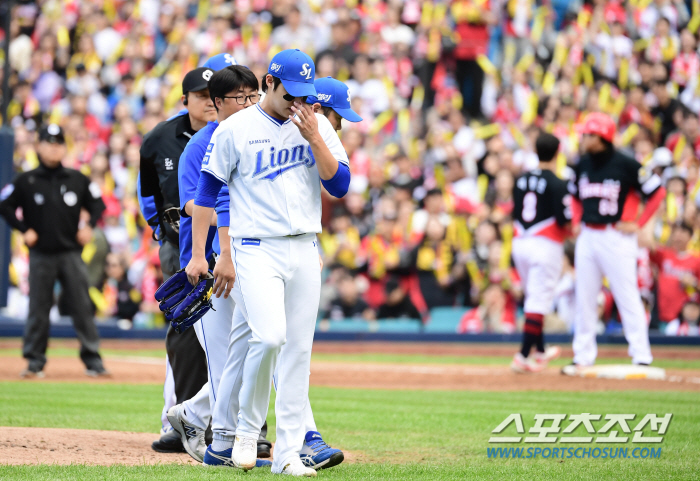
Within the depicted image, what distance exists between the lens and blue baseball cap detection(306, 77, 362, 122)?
562 cm

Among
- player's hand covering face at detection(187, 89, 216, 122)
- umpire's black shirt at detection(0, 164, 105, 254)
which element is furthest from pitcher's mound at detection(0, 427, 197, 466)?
umpire's black shirt at detection(0, 164, 105, 254)

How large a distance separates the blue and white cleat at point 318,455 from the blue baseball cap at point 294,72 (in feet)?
6.56

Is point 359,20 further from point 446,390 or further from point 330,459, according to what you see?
point 330,459

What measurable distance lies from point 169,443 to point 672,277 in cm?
1109

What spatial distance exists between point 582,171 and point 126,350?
24.6ft

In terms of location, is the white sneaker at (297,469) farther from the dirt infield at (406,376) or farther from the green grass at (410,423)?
the dirt infield at (406,376)

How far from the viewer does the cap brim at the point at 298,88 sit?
5.03 meters

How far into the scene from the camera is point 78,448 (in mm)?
5898

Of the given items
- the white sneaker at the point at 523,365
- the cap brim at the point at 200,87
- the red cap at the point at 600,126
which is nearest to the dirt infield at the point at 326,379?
the white sneaker at the point at 523,365

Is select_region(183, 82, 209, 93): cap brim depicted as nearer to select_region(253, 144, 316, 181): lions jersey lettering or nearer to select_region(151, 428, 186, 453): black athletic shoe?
select_region(253, 144, 316, 181): lions jersey lettering

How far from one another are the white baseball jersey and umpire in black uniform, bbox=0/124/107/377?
19.8ft

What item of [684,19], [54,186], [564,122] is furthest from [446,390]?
[684,19]

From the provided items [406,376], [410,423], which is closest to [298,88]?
[410,423]

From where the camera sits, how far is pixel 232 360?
17.9ft
